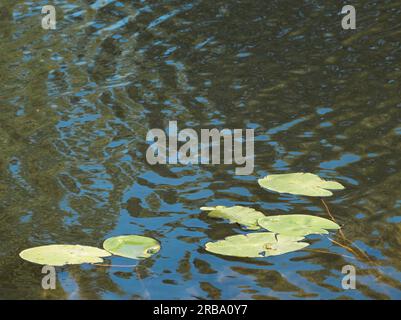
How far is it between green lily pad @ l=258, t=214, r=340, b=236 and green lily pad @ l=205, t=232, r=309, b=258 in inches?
1.9

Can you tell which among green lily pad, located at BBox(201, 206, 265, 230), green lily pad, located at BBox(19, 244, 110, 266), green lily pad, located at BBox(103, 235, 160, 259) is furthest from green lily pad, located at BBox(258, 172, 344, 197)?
green lily pad, located at BBox(19, 244, 110, 266)

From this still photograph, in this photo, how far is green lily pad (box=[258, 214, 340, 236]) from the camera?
4645 millimetres

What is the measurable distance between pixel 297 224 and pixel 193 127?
67.5 inches

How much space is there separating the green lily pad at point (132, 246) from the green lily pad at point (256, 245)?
315 millimetres

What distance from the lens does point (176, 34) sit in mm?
8031

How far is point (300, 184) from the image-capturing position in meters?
5.18

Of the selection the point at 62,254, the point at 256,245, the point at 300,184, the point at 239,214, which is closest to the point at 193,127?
the point at 300,184

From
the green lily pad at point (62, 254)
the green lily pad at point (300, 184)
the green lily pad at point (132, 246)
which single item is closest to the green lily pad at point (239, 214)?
the green lily pad at point (300, 184)

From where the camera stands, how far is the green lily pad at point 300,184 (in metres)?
5.10

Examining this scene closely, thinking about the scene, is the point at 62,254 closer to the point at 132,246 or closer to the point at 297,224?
the point at 132,246

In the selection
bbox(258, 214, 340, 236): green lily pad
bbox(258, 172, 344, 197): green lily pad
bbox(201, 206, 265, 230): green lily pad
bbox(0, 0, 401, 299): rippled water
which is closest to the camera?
bbox(0, 0, 401, 299): rippled water

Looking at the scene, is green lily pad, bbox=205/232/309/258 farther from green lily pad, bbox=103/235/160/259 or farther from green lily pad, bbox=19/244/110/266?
green lily pad, bbox=19/244/110/266

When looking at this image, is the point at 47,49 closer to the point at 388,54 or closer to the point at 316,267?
the point at 388,54

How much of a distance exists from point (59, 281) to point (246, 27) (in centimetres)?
425
